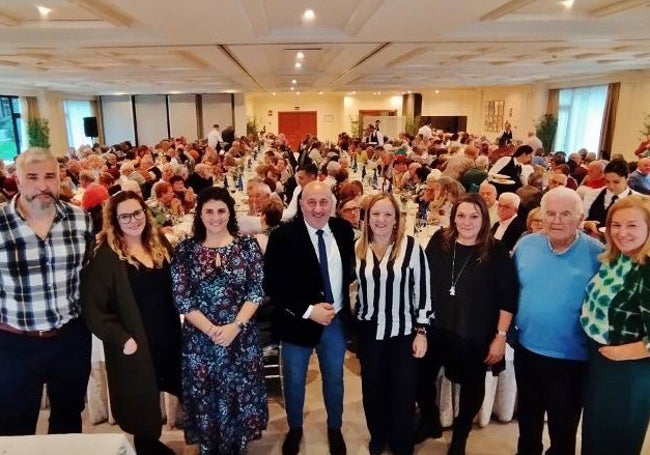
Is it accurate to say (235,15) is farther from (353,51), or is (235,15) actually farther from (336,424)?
(336,424)

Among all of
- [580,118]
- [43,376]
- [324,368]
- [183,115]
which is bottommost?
[324,368]

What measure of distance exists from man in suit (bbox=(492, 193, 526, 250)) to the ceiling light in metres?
4.02

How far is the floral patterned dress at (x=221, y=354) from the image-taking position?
2219mm

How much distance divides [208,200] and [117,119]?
19349 mm

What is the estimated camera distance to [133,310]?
85.8 inches

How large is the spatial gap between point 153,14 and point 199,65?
433 cm

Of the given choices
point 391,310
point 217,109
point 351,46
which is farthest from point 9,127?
point 391,310

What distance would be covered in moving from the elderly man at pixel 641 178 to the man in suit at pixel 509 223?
8.83 ft

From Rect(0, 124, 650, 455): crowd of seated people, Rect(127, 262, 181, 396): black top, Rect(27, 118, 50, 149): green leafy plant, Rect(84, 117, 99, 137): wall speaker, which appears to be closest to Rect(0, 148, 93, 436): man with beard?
Rect(0, 124, 650, 455): crowd of seated people

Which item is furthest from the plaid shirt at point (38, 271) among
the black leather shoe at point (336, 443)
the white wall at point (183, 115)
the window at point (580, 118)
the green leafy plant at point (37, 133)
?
the white wall at point (183, 115)

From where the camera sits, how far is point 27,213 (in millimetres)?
2066

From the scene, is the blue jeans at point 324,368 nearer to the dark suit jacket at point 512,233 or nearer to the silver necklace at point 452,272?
the silver necklace at point 452,272

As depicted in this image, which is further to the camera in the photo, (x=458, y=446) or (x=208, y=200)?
(x=458, y=446)

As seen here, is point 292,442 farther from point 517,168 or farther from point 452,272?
point 517,168
